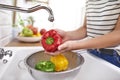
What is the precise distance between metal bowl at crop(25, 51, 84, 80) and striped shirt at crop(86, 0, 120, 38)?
190mm

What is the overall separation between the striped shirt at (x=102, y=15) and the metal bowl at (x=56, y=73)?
19 cm

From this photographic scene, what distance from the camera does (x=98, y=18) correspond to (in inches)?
31.3

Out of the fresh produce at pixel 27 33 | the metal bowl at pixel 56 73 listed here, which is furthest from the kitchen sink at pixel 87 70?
the fresh produce at pixel 27 33

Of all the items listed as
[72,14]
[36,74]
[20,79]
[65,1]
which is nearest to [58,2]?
[65,1]

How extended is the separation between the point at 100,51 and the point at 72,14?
198cm

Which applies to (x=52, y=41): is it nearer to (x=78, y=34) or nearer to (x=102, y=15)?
(x=102, y=15)

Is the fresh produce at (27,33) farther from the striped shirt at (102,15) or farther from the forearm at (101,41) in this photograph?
the forearm at (101,41)

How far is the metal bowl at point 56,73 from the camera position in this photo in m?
0.51

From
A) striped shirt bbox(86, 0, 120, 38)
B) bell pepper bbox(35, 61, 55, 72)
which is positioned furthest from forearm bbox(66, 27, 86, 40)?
bell pepper bbox(35, 61, 55, 72)

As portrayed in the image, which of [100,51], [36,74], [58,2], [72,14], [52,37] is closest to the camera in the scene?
[36,74]

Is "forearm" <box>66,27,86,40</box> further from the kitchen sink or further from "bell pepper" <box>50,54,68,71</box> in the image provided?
"bell pepper" <box>50,54,68,71</box>

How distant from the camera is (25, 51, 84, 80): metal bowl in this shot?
1.69 ft

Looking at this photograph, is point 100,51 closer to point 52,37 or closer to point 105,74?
point 105,74

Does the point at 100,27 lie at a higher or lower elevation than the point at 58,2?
lower
